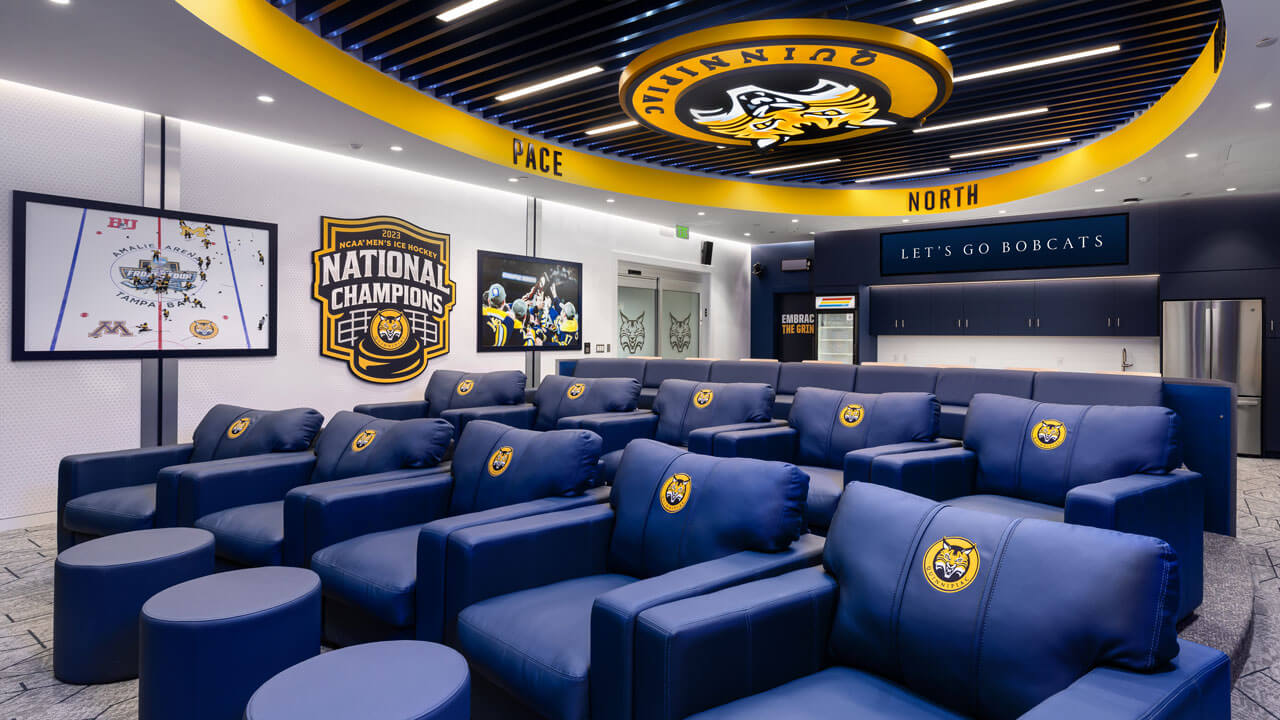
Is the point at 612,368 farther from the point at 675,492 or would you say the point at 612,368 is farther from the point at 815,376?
the point at 675,492

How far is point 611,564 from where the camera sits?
2.29 metres

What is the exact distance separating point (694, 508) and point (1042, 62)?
459 cm

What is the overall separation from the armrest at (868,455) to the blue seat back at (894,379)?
1.11 metres

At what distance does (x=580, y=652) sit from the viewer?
163 centimetres

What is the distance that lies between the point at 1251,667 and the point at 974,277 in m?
7.49

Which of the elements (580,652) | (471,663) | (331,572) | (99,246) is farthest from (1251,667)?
(99,246)

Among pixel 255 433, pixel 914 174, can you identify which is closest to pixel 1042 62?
pixel 914 174

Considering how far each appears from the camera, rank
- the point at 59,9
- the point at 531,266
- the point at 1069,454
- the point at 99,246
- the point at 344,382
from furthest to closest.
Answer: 1. the point at 531,266
2. the point at 344,382
3. the point at 99,246
4. the point at 59,9
5. the point at 1069,454

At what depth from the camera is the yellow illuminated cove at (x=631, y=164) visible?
4.12 m

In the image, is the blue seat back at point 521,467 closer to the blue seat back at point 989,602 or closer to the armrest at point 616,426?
the blue seat back at point 989,602

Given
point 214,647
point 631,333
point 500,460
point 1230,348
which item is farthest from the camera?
point 631,333

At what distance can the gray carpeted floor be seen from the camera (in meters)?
2.22

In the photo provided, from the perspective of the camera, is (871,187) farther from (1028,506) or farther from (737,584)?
(737,584)

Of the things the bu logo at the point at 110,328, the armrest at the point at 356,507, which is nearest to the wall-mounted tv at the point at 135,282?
the bu logo at the point at 110,328
